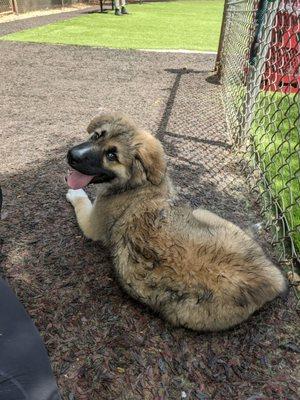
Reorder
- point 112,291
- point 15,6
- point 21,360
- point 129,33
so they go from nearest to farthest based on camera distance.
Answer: point 21,360
point 112,291
point 129,33
point 15,6

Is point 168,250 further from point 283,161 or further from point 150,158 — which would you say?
point 283,161

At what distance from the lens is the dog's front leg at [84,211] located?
136 inches

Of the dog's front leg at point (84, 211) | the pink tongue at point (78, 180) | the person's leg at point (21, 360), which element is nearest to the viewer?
the person's leg at point (21, 360)

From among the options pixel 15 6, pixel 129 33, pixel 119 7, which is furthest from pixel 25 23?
pixel 119 7

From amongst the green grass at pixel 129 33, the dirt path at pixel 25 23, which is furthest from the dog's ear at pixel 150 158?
the dirt path at pixel 25 23

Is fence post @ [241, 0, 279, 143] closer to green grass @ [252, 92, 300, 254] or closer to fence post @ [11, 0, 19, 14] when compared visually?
green grass @ [252, 92, 300, 254]

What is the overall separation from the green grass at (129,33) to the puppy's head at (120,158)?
36.0 ft

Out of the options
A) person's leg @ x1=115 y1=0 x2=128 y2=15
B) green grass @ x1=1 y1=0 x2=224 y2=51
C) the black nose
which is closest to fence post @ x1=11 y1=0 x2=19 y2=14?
green grass @ x1=1 y1=0 x2=224 y2=51

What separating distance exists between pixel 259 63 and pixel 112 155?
303 cm

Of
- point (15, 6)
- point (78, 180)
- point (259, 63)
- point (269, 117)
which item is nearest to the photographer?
point (78, 180)

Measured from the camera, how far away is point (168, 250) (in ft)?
8.47

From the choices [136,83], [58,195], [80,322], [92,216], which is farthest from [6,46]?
[80,322]

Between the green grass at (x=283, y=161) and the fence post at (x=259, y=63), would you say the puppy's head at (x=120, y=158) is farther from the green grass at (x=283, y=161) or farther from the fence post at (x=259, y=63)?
the fence post at (x=259, y=63)

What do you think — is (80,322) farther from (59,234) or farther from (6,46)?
(6,46)
